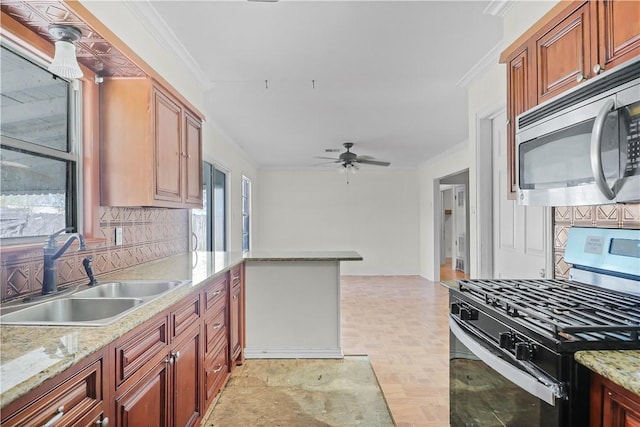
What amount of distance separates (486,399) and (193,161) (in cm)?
253

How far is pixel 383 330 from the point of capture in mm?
4180

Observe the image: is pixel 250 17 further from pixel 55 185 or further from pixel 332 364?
pixel 332 364

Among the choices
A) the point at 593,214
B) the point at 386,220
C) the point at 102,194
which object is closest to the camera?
the point at 593,214

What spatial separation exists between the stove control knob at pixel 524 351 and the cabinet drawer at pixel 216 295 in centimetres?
166

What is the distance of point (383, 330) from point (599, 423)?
3.32 meters

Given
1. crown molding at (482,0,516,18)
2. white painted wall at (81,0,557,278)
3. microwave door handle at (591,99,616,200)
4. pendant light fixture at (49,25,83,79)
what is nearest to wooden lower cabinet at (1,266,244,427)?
pendant light fixture at (49,25,83,79)

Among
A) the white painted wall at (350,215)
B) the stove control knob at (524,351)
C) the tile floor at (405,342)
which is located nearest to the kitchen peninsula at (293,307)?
the tile floor at (405,342)

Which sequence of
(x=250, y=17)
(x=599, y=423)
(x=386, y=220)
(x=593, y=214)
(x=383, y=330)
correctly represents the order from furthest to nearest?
(x=386, y=220) → (x=383, y=330) → (x=250, y=17) → (x=593, y=214) → (x=599, y=423)

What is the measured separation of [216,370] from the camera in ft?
7.97

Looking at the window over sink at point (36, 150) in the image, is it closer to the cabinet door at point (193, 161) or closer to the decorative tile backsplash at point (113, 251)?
the decorative tile backsplash at point (113, 251)

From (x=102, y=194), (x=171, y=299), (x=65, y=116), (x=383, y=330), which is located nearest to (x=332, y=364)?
(x=383, y=330)

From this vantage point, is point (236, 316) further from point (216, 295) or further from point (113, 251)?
point (113, 251)

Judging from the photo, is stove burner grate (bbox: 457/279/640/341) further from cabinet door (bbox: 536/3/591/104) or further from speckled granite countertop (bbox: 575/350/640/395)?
cabinet door (bbox: 536/3/591/104)

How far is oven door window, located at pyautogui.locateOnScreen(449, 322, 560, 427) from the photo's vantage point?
1104 mm
